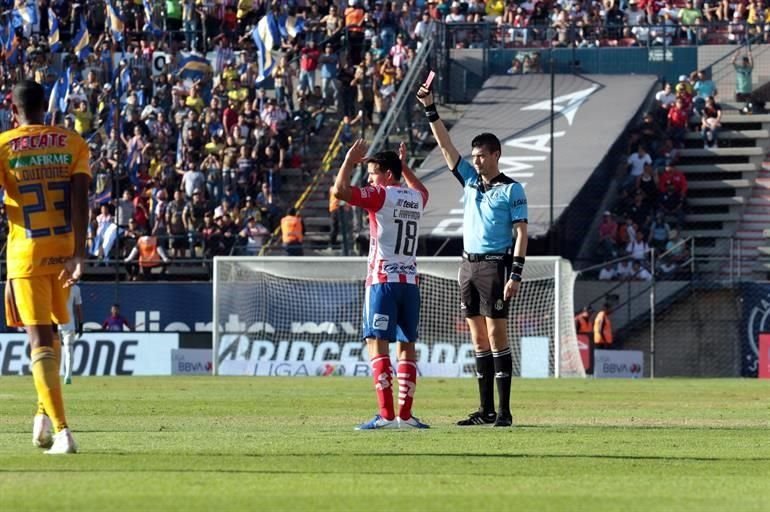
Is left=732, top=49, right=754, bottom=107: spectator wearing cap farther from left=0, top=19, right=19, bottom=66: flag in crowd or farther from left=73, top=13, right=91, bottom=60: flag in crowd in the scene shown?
left=0, top=19, right=19, bottom=66: flag in crowd

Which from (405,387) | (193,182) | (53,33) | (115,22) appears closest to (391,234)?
(405,387)

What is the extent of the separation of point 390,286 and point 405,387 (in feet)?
2.96

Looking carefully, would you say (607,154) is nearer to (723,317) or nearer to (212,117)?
(723,317)

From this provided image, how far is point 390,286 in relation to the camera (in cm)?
1530

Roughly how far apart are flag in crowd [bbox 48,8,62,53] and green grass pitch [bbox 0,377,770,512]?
2681cm

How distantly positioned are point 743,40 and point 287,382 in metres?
19.7

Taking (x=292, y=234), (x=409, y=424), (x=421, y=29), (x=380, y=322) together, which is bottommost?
(x=292, y=234)

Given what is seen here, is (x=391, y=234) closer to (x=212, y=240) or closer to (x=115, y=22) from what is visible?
(x=212, y=240)

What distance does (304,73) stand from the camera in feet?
144

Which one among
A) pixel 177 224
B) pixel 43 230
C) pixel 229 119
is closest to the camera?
pixel 43 230

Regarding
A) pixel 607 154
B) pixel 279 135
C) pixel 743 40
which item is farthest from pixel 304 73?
pixel 743 40

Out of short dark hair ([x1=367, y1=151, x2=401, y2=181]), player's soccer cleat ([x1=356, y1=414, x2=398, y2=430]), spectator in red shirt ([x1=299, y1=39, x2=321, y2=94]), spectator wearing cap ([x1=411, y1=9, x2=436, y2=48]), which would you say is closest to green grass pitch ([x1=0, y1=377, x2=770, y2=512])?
player's soccer cleat ([x1=356, y1=414, x2=398, y2=430])

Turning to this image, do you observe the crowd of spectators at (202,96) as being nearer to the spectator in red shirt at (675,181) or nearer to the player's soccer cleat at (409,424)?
the spectator in red shirt at (675,181)

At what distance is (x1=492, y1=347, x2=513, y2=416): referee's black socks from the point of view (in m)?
15.4
